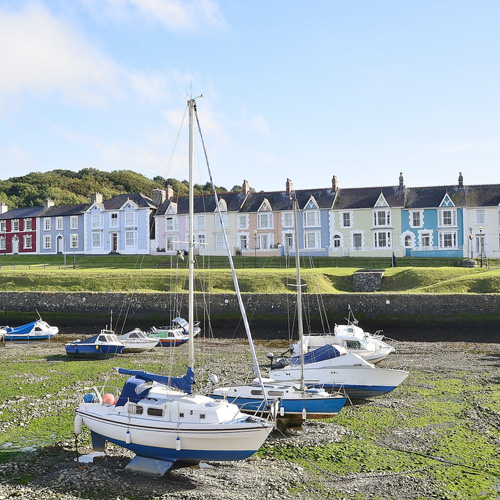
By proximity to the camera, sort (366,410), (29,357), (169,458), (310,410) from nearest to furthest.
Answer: (169,458) < (310,410) < (366,410) < (29,357)

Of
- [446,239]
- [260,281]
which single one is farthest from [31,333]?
[446,239]

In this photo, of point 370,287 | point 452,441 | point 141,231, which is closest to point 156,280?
point 370,287

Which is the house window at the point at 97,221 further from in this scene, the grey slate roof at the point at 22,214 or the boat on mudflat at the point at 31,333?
the boat on mudflat at the point at 31,333

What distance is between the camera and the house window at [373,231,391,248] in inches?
2122

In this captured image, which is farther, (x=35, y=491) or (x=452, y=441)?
(x=452, y=441)

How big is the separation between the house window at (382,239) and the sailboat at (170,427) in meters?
43.6

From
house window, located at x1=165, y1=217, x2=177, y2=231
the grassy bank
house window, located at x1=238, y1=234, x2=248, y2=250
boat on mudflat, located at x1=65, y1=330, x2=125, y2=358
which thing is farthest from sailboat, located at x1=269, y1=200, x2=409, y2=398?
house window, located at x1=165, y1=217, x2=177, y2=231

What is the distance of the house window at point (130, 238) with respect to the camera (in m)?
61.8

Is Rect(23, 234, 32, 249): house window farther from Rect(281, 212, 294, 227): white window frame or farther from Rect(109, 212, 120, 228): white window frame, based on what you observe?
Rect(281, 212, 294, 227): white window frame

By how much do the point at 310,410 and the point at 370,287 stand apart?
25.0 meters

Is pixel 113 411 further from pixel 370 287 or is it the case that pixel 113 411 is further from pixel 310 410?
pixel 370 287

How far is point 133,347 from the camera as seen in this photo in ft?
92.7

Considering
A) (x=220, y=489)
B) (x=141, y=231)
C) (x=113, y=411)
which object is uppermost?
(x=141, y=231)

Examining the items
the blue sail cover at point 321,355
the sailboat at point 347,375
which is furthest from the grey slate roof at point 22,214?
the sailboat at point 347,375
